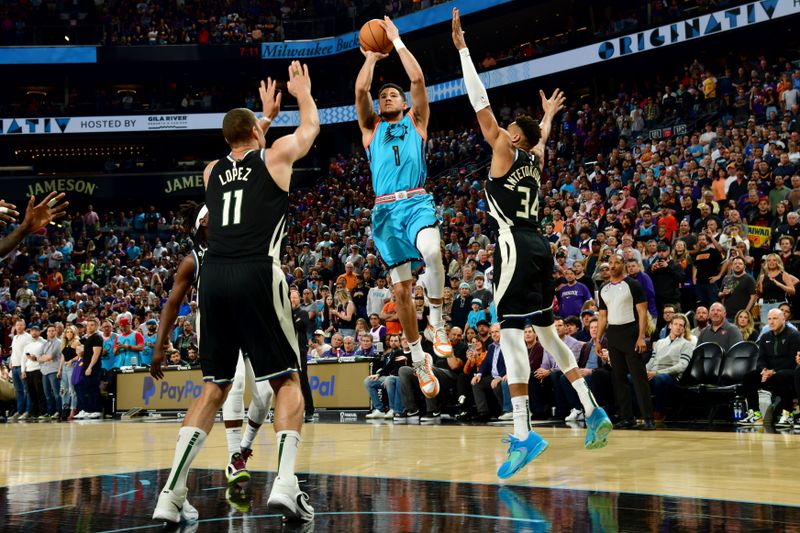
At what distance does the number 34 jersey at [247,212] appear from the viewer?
5.59 meters

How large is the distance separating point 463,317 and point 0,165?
108 ft

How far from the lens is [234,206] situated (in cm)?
564

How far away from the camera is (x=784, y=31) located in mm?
27594

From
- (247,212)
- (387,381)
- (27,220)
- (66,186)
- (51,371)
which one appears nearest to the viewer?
(247,212)

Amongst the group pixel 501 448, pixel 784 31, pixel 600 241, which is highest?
pixel 784 31

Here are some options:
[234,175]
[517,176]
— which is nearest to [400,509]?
[234,175]

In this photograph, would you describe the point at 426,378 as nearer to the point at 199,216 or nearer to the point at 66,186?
the point at 199,216

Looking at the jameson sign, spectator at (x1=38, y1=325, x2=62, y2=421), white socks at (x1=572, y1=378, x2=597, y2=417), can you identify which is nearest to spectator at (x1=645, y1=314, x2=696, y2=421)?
white socks at (x1=572, y1=378, x2=597, y2=417)

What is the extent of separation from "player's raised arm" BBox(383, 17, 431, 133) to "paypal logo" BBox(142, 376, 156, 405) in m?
12.5

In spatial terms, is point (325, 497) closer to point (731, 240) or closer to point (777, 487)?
point (777, 487)

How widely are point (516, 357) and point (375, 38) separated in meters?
3.10

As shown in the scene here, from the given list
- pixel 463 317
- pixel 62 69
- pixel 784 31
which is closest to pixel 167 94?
pixel 62 69

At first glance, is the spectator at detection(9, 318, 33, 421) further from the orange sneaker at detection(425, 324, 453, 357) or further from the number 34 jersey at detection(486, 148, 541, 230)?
the number 34 jersey at detection(486, 148, 541, 230)

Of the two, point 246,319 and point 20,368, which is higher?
point 246,319
